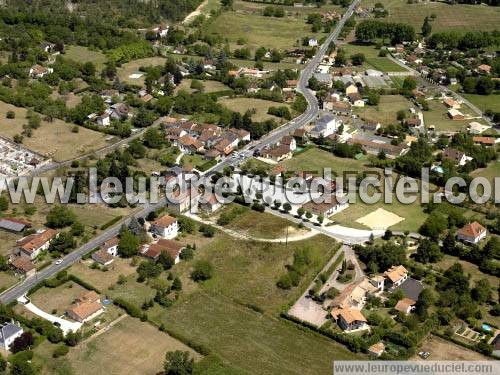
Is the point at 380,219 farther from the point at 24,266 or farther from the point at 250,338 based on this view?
the point at 24,266

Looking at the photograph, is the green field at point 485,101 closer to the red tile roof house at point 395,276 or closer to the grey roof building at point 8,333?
the red tile roof house at point 395,276

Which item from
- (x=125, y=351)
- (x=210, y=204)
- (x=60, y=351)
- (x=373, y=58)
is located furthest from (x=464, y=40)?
(x=60, y=351)

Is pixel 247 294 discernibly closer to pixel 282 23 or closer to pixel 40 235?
pixel 40 235

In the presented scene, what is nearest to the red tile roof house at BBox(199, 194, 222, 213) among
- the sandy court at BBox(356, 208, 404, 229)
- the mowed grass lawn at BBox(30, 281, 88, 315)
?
the sandy court at BBox(356, 208, 404, 229)

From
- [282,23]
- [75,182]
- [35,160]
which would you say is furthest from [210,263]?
[282,23]

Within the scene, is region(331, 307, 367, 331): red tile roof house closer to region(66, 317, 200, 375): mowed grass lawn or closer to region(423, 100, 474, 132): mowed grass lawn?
region(66, 317, 200, 375): mowed grass lawn

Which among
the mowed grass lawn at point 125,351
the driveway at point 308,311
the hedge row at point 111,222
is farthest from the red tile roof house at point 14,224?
the driveway at point 308,311
